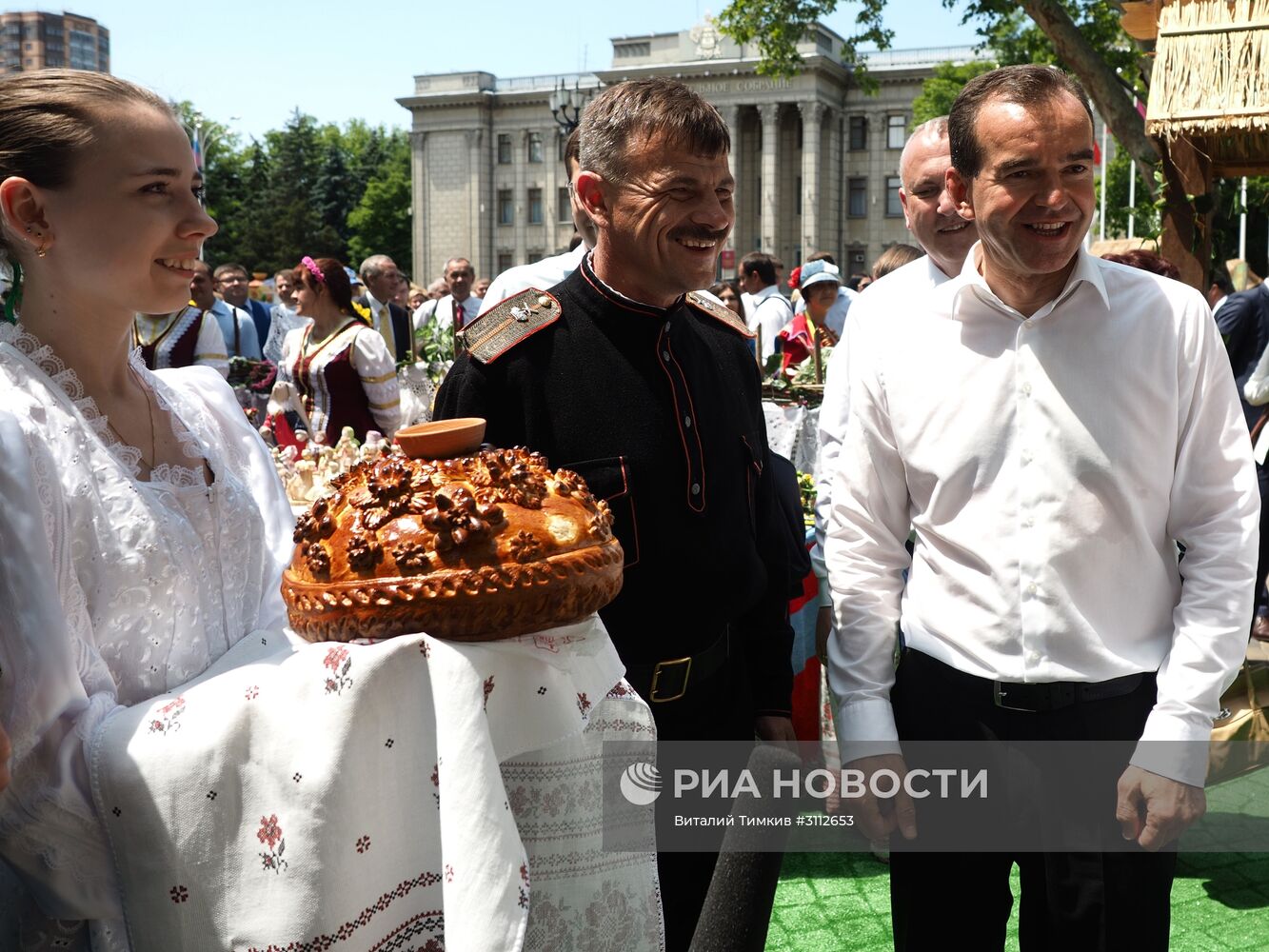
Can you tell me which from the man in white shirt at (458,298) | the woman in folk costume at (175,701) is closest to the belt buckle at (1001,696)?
the woman in folk costume at (175,701)

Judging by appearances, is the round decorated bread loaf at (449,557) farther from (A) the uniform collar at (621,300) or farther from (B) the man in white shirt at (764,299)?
(B) the man in white shirt at (764,299)

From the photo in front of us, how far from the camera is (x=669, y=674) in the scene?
228cm

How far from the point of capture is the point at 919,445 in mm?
2338

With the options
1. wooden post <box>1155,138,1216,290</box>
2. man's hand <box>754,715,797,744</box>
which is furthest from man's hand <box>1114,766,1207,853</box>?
wooden post <box>1155,138,1216,290</box>

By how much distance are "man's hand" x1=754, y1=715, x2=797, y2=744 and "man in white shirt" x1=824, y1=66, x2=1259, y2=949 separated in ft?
1.08

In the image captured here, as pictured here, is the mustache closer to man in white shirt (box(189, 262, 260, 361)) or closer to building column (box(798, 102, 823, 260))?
man in white shirt (box(189, 262, 260, 361))

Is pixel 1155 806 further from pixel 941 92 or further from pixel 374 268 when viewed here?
pixel 941 92

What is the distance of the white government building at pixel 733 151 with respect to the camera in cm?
6000

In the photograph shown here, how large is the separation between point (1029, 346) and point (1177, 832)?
3.13 feet

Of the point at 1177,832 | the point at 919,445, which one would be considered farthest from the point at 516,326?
the point at 1177,832

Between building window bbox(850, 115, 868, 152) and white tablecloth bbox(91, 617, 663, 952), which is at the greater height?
building window bbox(850, 115, 868, 152)

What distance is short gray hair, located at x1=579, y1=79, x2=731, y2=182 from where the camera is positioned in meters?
2.20

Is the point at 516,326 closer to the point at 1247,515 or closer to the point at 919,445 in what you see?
the point at 919,445

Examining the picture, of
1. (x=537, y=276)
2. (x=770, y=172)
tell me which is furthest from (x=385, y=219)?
(x=537, y=276)
